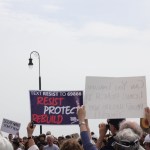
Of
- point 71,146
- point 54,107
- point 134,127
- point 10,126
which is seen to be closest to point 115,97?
point 71,146

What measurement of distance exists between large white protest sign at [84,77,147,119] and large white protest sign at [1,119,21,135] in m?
11.9

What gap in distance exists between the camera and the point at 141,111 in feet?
24.6

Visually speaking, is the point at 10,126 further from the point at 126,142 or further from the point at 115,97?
the point at 126,142

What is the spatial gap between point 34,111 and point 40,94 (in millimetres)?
537

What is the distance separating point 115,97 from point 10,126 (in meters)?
12.5

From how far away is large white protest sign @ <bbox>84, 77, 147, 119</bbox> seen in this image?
7.58 m

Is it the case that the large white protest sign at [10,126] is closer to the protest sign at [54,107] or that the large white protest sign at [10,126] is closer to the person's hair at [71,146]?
the protest sign at [54,107]

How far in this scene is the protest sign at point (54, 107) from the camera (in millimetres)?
14859

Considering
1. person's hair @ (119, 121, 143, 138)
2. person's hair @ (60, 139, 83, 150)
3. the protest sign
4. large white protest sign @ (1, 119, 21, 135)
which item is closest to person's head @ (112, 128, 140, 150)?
person's hair @ (119, 121, 143, 138)

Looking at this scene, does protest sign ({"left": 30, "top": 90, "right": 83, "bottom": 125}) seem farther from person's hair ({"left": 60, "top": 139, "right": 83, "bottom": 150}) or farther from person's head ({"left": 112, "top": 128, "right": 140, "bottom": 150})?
person's head ({"left": 112, "top": 128, "right": 140, "bottom": 150})

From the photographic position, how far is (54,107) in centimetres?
1507

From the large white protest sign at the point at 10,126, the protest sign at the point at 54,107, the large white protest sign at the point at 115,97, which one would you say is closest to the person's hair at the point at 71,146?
the large white protest sign at the point at 115,97

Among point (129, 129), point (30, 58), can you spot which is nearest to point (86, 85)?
point (129, 129)

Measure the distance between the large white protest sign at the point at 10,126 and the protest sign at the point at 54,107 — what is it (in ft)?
13.1
